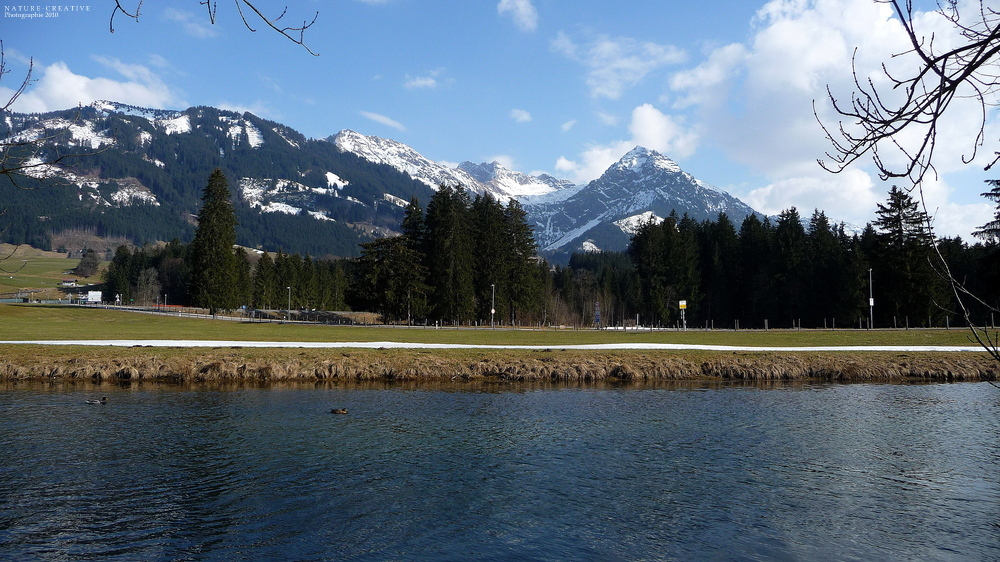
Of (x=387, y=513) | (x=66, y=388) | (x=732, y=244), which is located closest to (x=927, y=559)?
(x=387, y=513)

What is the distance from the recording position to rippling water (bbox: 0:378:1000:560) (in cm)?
934

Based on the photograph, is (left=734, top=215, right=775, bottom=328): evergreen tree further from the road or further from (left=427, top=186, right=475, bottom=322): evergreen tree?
the road

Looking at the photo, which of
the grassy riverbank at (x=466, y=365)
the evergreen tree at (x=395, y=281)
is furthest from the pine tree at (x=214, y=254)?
the grassy riverbank at (x=466, y=365)

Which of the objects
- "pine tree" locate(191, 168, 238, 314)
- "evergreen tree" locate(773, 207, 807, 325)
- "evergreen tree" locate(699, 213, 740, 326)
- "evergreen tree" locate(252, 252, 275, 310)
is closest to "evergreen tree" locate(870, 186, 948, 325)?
"evergreen tree" locate(773, 207, 807, 325)

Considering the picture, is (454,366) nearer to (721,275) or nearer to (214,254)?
(214,254)

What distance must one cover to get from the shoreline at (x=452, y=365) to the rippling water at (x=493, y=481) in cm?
663

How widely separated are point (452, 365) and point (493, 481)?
17.7 meters

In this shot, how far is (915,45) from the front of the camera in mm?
3176

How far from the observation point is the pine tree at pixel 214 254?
2697 inches

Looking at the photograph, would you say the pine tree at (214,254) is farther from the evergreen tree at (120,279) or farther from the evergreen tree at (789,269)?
the evergreen tree at (120,279)

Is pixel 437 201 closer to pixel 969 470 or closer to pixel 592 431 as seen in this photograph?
pixel 592 431

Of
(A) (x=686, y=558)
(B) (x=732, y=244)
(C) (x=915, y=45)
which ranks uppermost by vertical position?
(B) (x=732, y=244)

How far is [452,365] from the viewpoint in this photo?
2995 centimetres

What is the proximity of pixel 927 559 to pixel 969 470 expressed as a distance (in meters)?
5.97
